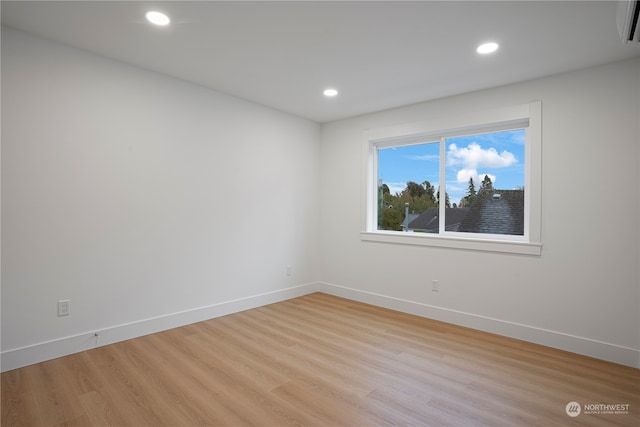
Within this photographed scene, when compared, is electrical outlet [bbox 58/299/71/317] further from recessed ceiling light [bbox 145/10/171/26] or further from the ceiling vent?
the ceiling vent

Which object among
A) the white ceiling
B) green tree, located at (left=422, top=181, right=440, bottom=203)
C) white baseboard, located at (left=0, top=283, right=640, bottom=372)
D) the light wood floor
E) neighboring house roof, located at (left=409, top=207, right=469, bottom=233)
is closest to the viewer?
the light wood floor

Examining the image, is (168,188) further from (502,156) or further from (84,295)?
(502,156)

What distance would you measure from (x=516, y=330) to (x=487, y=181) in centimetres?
154

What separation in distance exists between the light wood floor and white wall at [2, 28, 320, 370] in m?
0.40

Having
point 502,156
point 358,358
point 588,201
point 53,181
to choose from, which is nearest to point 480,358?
point 358,358

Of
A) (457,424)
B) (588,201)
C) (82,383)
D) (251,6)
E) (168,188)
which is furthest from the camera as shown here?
(168,188)

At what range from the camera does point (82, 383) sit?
2.29 m

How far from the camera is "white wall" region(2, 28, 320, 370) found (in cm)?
252

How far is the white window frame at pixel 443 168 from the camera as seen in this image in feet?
10.3

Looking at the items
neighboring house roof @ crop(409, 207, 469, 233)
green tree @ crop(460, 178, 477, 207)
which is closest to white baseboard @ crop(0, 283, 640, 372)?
neighboring house roof @ crop(409, 207, 469, 233)

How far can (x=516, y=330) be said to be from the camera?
10.6 feet

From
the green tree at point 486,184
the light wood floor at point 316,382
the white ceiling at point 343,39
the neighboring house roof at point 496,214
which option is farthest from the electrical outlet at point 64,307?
the green tree at point 486,184

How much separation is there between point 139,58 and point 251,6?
4.59 feet

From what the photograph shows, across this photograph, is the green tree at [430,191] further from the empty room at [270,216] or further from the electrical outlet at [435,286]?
the electrical outlet at [435,286]
